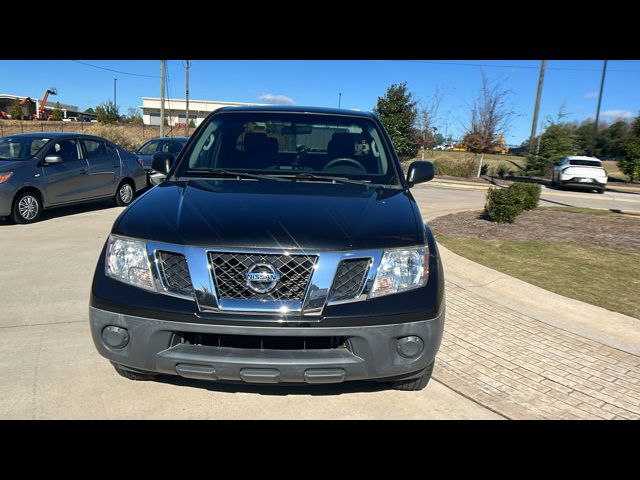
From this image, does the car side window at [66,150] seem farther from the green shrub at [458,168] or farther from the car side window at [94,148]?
the green shrub at [458,168]

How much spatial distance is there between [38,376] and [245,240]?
1.93m

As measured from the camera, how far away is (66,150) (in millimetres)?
9172

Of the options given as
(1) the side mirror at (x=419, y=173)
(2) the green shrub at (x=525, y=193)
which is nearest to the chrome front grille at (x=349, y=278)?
(1) the side mirror at (x=419, y=173)

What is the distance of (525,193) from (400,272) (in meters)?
7.87

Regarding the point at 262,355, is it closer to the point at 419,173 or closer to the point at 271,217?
the point at 271,217

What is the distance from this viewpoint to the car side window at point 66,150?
29.4 feet

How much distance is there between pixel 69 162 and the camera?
9.14m

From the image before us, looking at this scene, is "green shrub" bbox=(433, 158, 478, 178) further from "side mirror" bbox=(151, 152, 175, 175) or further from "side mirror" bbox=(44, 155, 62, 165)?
"side mirror" bbox=(151, 152, 175, 175)

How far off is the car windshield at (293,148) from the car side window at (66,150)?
6.56 m

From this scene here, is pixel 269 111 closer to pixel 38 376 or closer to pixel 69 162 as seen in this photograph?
pixel 38 376

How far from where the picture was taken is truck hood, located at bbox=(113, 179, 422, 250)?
2.35 metres

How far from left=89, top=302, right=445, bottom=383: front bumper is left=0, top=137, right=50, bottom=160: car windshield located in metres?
7.90

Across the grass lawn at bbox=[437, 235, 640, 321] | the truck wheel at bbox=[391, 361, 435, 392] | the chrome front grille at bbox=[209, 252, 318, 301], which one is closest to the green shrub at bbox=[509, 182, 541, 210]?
the grass lawn at bbox=[437, 235, 640, 321]

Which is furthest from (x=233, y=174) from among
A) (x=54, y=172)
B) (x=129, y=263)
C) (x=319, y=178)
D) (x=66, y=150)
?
(x=66, y=150)
